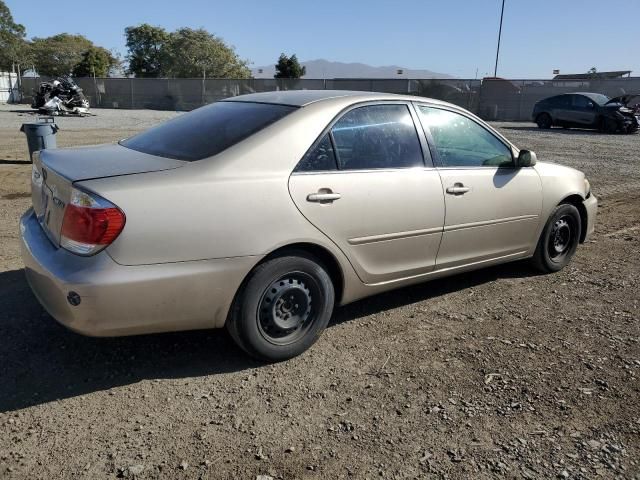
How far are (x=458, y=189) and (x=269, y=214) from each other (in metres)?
1.64

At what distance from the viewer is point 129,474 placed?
2.46m

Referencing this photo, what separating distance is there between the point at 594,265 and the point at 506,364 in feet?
8.61

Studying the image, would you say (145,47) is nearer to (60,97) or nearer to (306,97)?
(60,97)

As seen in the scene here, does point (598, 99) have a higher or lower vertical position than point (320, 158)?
→ higher

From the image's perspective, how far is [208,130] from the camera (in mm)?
3693

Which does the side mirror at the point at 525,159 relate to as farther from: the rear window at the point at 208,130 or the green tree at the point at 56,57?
the green tree at the point at 56,57

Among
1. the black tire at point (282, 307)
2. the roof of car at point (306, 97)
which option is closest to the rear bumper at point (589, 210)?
the roof of car at point (306, 97)

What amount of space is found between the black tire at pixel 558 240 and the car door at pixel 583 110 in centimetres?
1886

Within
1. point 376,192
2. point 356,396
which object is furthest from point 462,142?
→ point 356,396

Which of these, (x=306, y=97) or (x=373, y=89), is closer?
(x=306, y=97)

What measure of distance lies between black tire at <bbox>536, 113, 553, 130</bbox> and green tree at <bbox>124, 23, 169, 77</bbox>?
57.4 meters

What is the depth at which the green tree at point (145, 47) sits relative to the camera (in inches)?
2808

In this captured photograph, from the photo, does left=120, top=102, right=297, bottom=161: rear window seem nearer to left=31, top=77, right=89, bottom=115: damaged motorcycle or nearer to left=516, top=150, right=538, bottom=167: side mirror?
left=516, top=150, right=538, bottom=167: side mirror

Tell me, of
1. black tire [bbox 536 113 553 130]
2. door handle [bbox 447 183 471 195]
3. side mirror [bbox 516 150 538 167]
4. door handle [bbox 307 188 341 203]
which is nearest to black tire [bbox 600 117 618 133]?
black tire [bbox 536 113 553 130]
